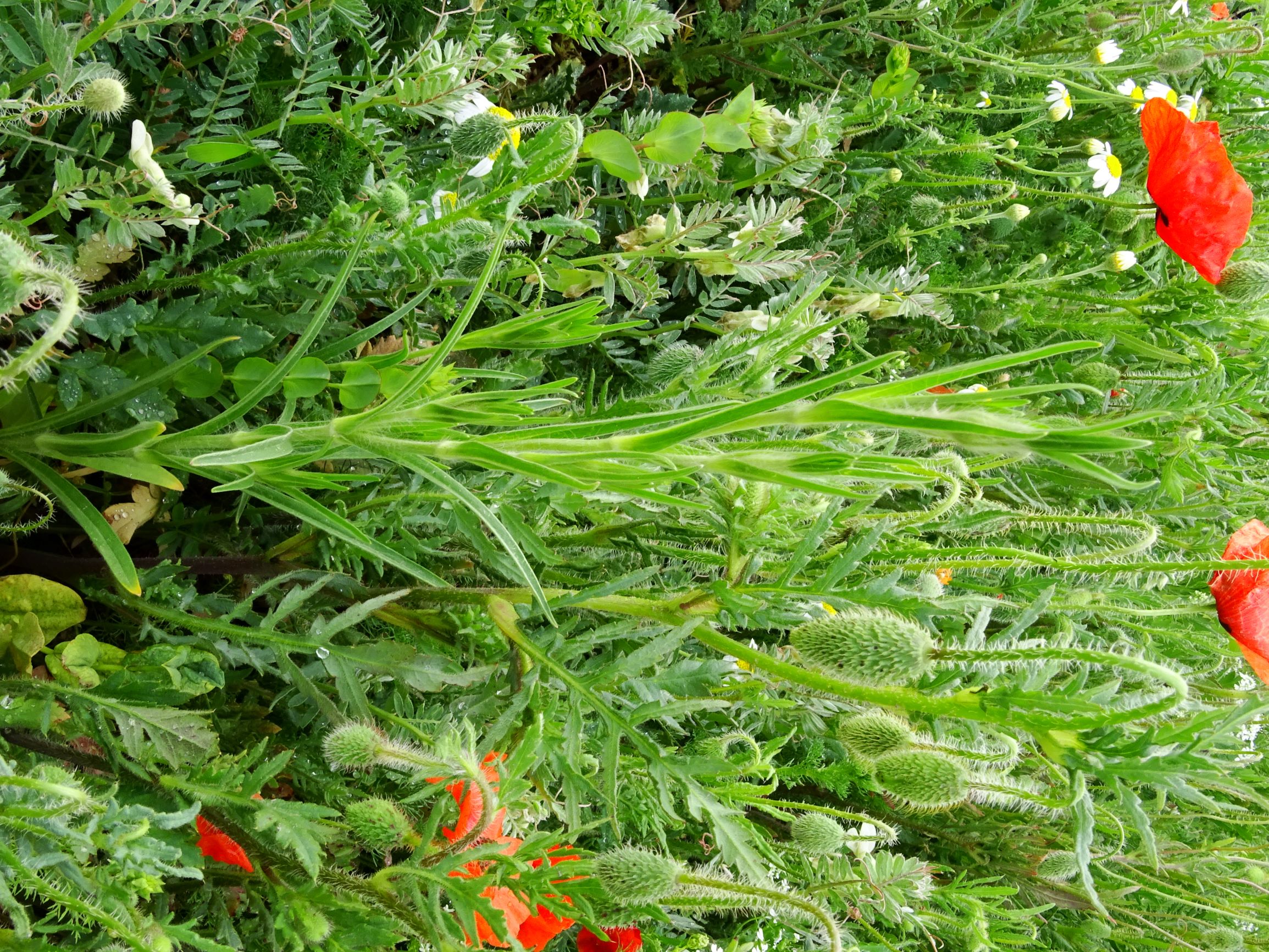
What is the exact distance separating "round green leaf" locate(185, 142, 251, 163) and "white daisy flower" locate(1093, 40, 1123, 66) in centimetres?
204

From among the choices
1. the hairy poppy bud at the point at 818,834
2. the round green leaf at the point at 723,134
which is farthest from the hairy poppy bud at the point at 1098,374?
the hairy poppy bud at the point at 818,834

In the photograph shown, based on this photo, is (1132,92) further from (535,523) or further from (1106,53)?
(535,523)

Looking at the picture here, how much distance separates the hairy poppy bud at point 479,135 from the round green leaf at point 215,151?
1.01 feet

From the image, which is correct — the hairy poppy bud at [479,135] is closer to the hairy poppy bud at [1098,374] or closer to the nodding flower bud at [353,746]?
the nodding flower bud at [353,746]

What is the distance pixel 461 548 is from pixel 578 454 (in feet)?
2.52

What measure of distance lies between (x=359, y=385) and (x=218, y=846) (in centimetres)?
64

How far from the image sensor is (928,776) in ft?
3.53

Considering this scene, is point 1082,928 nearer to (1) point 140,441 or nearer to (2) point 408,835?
(2) point 408,835

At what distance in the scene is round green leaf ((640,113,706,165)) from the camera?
151 centimetres

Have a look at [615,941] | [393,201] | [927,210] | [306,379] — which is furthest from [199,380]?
[927,210]

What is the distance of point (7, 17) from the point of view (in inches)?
51.8

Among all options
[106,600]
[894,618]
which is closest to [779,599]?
[894,618]

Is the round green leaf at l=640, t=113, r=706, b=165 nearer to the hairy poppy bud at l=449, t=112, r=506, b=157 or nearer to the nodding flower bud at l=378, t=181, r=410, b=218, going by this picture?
the hairy poppy bud at l=449, t=112, r=506, b=157

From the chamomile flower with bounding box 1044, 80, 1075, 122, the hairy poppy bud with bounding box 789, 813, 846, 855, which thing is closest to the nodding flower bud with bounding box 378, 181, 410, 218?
the hairy poppy bud with bounding box 789, 813, 846, 855
